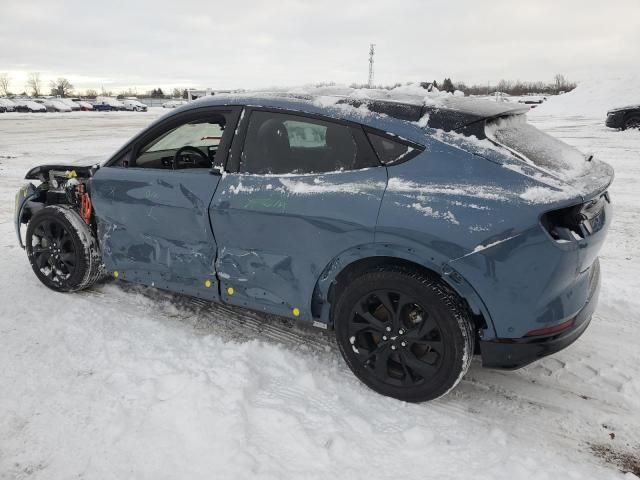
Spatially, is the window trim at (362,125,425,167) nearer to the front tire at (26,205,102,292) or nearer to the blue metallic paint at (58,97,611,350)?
the blue metallic paint at (58,97,611,350)

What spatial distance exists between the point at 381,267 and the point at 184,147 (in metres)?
1.98

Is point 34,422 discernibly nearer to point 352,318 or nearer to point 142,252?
point 142,252

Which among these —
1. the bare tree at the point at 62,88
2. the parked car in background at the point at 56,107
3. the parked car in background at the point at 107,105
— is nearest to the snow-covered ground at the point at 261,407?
the parked car in background at the point at 56,107

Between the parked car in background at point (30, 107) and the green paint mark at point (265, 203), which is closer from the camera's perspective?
the green paint mark at point (265, 203)

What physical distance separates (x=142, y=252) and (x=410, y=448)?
7.68ft

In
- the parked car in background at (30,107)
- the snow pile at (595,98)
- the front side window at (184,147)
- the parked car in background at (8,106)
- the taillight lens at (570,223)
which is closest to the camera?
the taillight lens at (570,223)

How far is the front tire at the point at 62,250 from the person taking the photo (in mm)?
4062

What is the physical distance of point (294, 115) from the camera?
3.09m

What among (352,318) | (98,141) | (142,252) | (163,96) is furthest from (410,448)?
(163,96)

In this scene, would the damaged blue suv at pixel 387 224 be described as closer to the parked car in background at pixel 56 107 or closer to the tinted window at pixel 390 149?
the tinted window at pixel 390 149

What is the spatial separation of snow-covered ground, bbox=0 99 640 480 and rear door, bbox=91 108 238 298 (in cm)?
43

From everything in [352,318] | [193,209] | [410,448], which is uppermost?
[193,209]

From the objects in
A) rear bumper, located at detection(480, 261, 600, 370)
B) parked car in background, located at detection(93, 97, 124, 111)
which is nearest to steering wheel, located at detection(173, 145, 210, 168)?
rear bumper, located at detection(480, 261, 600, 370)

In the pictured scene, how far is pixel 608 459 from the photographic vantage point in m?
2.43
